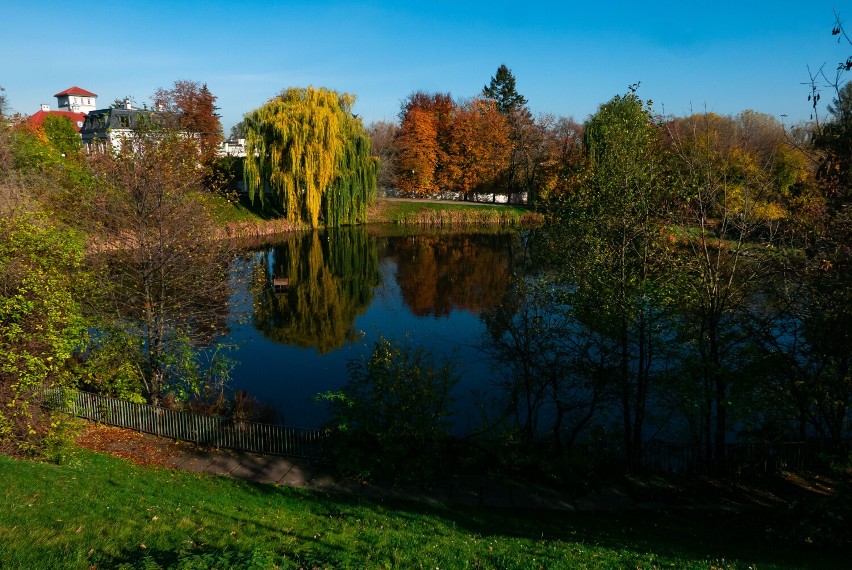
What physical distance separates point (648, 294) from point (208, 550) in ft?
36.4

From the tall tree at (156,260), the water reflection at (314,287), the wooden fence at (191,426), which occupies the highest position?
the tall tree at (156,260)

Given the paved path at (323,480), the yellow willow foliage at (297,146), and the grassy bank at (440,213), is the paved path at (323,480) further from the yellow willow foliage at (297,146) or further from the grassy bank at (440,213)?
the grassy bank at (440,213)

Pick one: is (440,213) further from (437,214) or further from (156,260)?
(156,260)

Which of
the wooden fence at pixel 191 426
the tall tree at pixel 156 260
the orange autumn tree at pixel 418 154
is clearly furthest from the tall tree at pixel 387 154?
the wooden fence at pixel 191 426

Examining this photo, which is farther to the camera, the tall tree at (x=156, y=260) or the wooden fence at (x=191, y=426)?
the tall tree at (x=156, y=260)

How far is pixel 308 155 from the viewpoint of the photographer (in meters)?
54.2

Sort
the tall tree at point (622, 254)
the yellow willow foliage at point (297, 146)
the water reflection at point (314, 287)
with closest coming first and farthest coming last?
the tall tree at point (622, 254)
the water reflection at point (314, 287)
the yellow willow foliage at point (297, 146)

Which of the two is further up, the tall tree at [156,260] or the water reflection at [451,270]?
the tall tree at [156,260]

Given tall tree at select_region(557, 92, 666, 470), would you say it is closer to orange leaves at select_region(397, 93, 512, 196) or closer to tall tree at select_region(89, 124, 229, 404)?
tall tree at select_region(89, 124, 229, 404)

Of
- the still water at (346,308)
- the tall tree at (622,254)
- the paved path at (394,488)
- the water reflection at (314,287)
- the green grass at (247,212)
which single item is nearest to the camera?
the paved path at (394,488)

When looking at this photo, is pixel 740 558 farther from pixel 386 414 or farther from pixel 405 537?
pixel 386 414

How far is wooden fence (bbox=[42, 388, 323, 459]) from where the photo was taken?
52.6 feet

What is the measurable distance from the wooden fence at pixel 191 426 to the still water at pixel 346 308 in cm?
293

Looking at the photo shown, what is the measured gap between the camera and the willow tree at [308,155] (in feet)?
177
